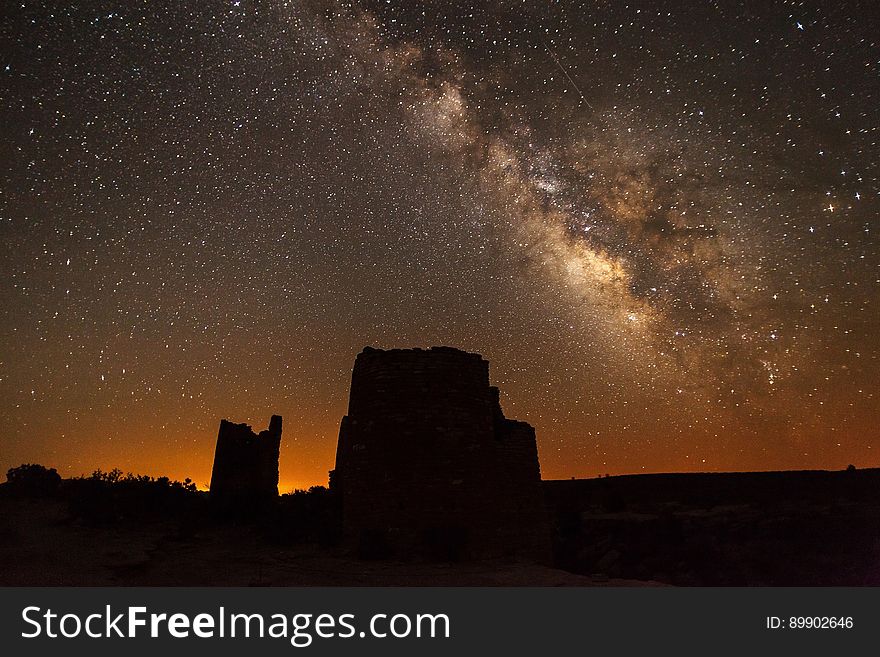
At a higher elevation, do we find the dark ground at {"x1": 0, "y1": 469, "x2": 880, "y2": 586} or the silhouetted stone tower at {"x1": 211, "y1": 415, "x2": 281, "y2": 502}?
the silhouetted stone tower at {"x1": 211, "y1": 415, "x2": 281, "y2": 502}

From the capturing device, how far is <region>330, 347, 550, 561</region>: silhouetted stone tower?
1158 cm

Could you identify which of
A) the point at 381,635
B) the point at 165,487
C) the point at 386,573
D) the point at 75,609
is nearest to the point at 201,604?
the point at 75,609

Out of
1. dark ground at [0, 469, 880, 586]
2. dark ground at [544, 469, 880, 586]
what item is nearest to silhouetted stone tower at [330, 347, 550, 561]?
dark ground at [0, 469, 880, 586]

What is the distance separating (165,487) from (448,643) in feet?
46.3

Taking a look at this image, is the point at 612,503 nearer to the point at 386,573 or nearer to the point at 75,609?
the point at 386,573

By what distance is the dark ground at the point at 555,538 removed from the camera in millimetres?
9836

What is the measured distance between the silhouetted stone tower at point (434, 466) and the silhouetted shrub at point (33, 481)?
10646 millimetres

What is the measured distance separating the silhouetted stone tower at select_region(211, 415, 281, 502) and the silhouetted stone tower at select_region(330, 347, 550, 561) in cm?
768

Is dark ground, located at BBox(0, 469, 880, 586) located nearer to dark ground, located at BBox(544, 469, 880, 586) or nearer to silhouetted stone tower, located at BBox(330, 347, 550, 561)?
dark ground, located at BBox(544, 469, 880, 586)

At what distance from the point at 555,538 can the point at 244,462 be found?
1012 cm

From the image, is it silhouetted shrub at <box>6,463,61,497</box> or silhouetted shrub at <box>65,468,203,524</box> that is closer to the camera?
silhouetted shrub at <box>65,468,203,524</box>

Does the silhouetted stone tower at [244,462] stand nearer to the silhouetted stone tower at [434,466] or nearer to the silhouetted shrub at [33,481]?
the silhouetted shrub at [33,481]

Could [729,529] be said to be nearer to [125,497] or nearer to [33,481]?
[125,497]

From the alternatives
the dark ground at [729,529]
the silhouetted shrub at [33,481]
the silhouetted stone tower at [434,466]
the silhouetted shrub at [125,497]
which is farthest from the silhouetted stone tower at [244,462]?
the dark ground at [729,529]
